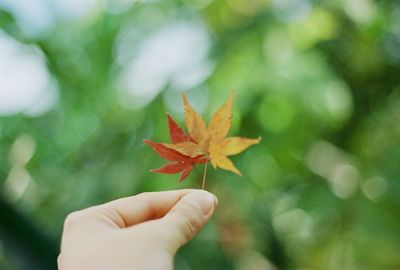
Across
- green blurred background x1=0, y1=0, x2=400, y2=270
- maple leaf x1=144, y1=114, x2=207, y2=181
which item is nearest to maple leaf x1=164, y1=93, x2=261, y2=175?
maple leaf x1=144, y1=114, x2=207, y2=181

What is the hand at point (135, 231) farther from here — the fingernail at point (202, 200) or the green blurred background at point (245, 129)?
the green blurred background at point (245, 129)

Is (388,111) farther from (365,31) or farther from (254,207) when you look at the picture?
(254,207)

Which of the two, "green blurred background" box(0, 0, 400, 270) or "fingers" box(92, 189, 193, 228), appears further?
"green blurred background" box(0, 0, 400, 270)

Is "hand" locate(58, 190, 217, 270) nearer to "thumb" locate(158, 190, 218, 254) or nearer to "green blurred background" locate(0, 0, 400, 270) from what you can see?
"thumb" locate(158, 190, 218, 254)

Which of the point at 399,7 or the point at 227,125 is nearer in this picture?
the point at 227,125

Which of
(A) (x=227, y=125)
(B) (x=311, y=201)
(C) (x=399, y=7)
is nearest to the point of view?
(A) (x=227, y=125)

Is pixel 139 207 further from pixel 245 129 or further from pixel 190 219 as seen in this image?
pixel 245 129

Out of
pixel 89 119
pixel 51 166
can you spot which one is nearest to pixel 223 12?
pixel 89 119
